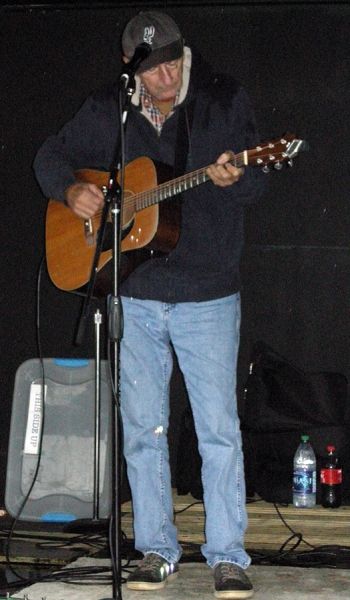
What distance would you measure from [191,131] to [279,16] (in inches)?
71.3

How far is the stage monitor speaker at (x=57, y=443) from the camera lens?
4.11m

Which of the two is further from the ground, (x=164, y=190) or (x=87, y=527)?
(x=164, y=190)

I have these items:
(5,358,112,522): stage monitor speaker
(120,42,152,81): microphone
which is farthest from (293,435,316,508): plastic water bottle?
(120,42,152,81): microphone

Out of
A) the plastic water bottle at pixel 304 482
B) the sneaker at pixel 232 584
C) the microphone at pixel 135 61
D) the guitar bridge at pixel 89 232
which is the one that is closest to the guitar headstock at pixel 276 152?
the microphone at pixel 135 61

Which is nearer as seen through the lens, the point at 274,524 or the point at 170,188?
the point at 170,188

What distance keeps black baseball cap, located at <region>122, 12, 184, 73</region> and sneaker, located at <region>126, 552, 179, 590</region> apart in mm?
1539

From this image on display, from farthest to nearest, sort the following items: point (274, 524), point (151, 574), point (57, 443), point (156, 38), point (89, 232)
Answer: point (57, 443), point (274, 524), point (89, 232), point (151, 574), point (156, 38)

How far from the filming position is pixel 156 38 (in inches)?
113

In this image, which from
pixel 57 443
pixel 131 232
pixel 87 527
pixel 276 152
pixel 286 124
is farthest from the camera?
pixel 286 124

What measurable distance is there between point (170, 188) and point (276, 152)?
47 cm

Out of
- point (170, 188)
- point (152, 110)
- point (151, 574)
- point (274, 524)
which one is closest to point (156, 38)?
point (152, 110)

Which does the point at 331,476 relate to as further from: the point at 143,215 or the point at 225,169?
the point at 225,169

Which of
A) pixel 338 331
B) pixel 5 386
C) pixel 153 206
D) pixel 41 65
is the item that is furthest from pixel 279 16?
pixel 5 386

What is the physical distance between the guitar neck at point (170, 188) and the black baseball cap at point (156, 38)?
356 mm
